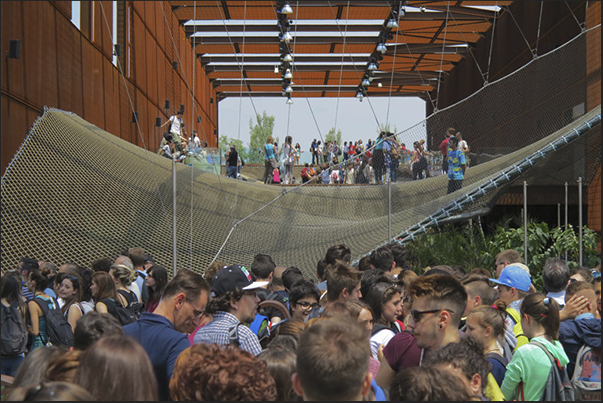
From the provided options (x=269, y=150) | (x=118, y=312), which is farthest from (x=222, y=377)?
(x=269, y=150)

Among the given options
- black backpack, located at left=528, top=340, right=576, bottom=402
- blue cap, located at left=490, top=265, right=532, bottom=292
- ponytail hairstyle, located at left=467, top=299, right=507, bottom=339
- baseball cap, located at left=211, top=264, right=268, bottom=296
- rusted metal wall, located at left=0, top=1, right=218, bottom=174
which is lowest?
black backpack, located at left=528, top=340, right=576, bottom=402

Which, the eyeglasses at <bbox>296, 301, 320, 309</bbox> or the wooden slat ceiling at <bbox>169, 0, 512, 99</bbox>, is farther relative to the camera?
the wooden slat ceiling at <bbox>169, 0, 512, 99</bbox>

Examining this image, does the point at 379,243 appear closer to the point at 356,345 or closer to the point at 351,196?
the point at 351,196

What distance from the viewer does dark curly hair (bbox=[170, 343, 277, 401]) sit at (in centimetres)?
217

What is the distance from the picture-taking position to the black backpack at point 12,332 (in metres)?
4.47

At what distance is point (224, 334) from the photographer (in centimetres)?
352

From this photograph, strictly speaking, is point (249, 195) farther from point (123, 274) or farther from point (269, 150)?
point (269, 150)

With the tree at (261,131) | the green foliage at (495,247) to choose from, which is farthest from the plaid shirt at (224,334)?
the tree at (261,131)

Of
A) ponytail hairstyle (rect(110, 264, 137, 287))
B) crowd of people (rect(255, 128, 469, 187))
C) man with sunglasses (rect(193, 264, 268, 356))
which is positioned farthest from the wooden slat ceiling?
man with sunglasses (rect(193, 264, 268, 356))

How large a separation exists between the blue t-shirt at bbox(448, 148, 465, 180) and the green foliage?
1059 millimetres

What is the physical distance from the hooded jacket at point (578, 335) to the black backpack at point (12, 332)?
3.53 m

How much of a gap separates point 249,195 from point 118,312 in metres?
7.03

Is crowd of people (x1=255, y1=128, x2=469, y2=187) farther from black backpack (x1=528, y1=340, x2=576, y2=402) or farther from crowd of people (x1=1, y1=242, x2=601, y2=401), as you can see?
black backpack (x1=528, y1=340, x2=576, y2=402)

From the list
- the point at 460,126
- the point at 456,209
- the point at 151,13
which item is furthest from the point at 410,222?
the point at 151,13
